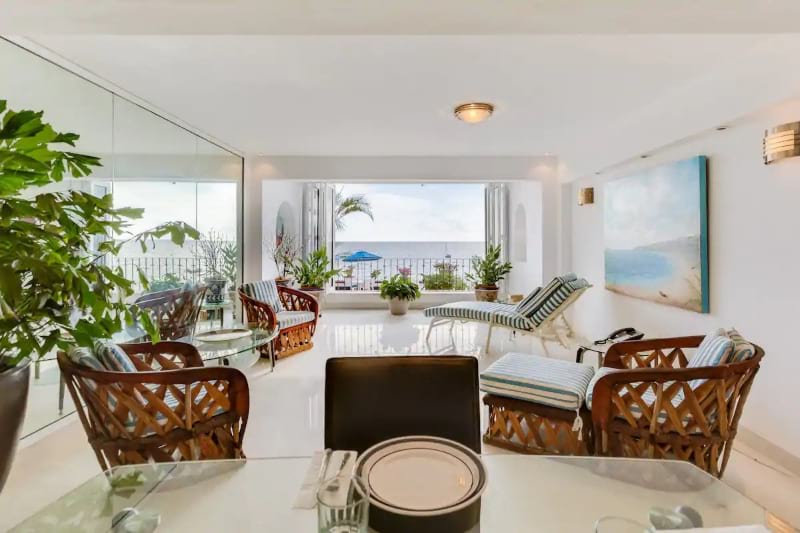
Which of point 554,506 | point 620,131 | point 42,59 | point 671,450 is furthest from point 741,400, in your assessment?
point 42,59

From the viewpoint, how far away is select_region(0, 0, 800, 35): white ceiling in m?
1.42

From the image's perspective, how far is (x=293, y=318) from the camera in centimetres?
414

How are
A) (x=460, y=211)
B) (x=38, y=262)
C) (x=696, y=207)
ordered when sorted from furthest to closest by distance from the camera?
(x=460, y=211)
(x=696, y=207)
(x=38, y=262)

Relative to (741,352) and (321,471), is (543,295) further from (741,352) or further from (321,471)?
(321,471)

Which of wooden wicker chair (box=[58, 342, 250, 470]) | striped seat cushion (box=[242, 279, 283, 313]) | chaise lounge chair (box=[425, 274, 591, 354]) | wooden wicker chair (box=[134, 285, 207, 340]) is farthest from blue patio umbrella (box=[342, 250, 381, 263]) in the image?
wooden wicker chair (box=[58, 342, 250, 470])

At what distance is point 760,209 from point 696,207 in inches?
18.1

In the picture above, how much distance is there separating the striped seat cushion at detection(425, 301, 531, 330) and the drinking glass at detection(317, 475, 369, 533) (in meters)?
3.47

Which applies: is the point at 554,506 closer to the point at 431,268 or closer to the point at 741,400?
the point at 741,400

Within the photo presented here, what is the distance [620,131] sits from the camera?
3.66 metres

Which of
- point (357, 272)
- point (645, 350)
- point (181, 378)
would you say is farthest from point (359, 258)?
point (181, 378)

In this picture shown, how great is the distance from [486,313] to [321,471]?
3433 mm

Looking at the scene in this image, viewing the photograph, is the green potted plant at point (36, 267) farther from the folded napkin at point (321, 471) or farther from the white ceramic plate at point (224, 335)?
the white ceramic plate at point (224, 335)

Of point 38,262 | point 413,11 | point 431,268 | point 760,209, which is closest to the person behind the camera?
point 38,262

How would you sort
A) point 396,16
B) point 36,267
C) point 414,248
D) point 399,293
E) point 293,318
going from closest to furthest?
point 36,267
point 396,16
point 293,318
point 399,293
point 414,248
